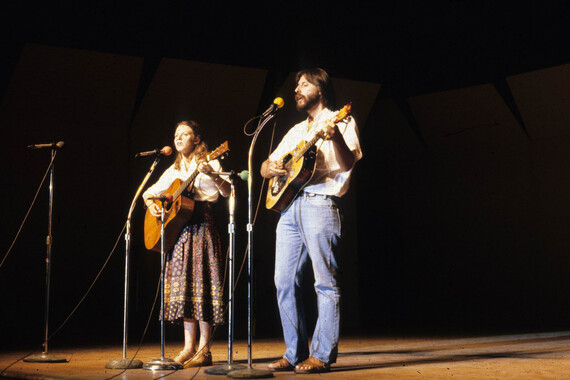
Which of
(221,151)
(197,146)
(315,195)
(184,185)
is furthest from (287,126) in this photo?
(315,195)

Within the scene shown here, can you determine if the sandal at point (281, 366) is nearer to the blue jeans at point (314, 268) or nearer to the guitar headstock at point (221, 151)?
the blue jeans at point (314, 268)

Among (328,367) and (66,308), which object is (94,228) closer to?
(66,308)

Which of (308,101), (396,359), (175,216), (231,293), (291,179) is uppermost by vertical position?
(308,101)

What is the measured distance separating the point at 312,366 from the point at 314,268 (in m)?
0.47

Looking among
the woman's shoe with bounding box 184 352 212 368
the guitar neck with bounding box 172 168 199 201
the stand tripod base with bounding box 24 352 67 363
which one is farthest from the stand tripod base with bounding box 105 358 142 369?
the guitar neck with bounding box 172 168 199 201

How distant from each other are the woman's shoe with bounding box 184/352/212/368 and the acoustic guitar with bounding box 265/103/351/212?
96cm

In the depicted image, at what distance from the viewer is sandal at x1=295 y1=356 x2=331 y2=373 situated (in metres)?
3.38

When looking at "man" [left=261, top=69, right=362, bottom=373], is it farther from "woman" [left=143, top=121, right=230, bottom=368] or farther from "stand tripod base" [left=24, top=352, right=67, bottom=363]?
"stand tripod base" [left=24, top=352, right=67, bottom=363]

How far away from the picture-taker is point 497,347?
5.02 m

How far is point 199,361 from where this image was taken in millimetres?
3877

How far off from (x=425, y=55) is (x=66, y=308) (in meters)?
4.37

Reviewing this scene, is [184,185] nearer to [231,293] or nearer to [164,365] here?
[231,293]

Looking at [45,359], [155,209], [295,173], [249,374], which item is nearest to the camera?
[249,374]

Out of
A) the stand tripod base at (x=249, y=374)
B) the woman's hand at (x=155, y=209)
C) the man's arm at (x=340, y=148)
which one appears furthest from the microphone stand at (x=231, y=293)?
the woman's hand at (x=155, y=209)
